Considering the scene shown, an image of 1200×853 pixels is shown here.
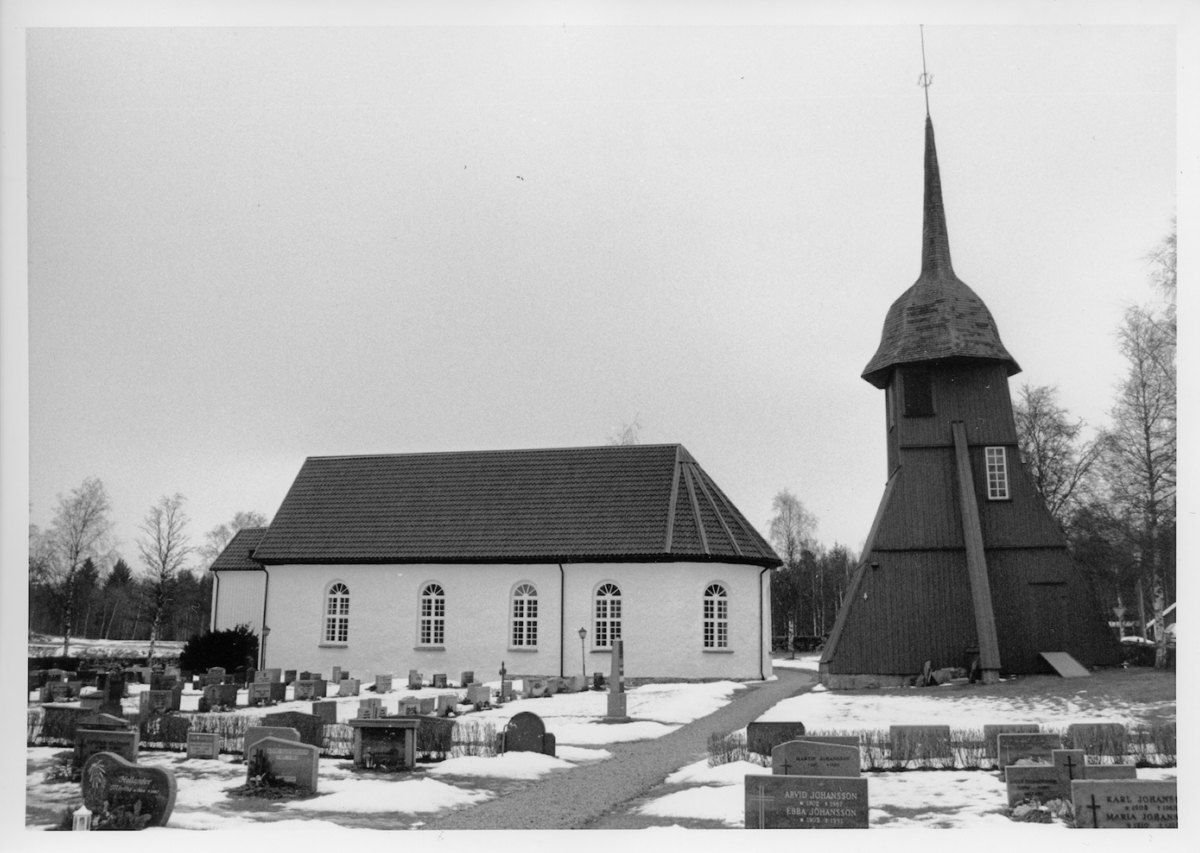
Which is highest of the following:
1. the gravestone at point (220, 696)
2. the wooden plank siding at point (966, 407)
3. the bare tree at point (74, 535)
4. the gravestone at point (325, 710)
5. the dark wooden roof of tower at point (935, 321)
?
the dark wooden roof of tower at point (935, 321)

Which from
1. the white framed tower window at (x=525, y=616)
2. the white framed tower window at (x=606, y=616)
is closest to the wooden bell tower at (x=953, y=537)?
the white framed tower window at (x=606, y=616)

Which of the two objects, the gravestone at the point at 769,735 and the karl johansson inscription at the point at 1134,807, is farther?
the gravestone at the point at 769,735

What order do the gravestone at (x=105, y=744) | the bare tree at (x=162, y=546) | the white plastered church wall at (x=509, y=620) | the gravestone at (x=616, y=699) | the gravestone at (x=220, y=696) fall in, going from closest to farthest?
the gravestone at (x=105, y=744), the gravestone at (x=616, y=699), the gravestone at (x=220, y=696), the bare tree at (x=162, y=546), the white plastered church wall at (x=509, y=620)

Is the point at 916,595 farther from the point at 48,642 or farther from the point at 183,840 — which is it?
the point at 48,642

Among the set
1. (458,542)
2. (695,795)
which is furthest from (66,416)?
(458,542)

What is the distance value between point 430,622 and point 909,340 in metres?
13.3

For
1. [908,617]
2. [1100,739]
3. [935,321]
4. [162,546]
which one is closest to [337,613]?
[162,546]

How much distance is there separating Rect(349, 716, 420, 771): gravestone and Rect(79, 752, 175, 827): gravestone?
2.52m

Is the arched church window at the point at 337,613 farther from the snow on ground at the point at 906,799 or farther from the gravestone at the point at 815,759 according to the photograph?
the gravestone at the point at 815,759

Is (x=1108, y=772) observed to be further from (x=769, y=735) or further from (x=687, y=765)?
(x=687, y=765)

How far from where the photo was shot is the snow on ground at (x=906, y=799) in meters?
9.51

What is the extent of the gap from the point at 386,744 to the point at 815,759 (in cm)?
504

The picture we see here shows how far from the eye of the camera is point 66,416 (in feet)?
45.4

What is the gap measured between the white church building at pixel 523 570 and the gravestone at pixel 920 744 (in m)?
12.3
